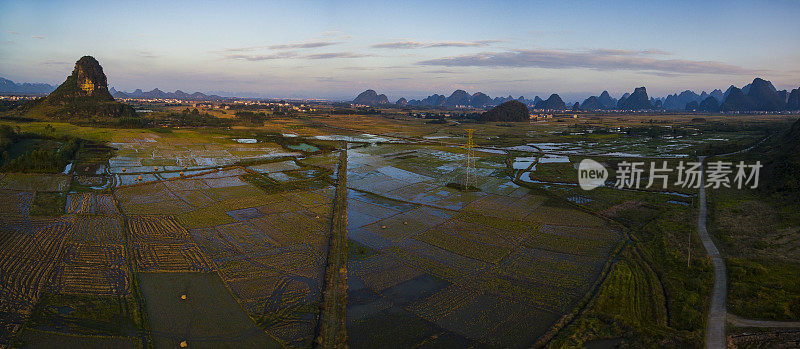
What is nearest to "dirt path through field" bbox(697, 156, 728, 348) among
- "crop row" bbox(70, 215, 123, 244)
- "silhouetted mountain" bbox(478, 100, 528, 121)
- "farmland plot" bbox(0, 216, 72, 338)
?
"farmland plot" bbox(0, 216, 72, 338)

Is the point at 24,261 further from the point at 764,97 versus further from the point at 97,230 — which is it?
the point at 764,97

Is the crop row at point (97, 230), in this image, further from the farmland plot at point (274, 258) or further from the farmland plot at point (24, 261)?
the farmland plot at point (274, 258)

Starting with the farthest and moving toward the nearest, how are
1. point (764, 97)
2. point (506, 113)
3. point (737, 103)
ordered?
point (737, 103) < point (764, 97) < point (506, 113)

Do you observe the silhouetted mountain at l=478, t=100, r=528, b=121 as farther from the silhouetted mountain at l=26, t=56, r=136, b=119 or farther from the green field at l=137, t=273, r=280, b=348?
the green field at l=137, t=273, r=280, b=348

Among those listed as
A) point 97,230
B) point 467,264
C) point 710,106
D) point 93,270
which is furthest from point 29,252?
point 710,106

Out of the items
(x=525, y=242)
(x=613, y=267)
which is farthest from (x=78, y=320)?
(x=613, y=267)

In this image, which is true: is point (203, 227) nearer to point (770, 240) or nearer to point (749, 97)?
point (770, 240)

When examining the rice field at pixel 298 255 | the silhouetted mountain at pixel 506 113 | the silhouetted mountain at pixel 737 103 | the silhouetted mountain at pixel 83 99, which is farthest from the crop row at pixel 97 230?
the silhouetted mountain at pixel 737 103
